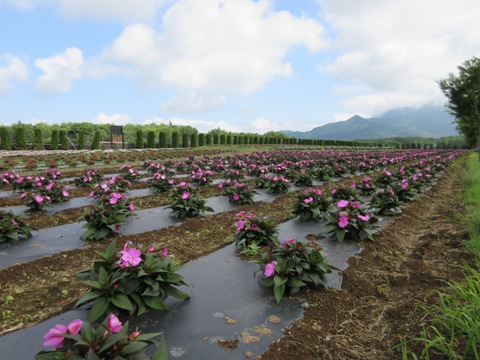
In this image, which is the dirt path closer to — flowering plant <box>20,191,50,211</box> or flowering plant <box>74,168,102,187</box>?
flowering plant <box>20,191,50,211</box>

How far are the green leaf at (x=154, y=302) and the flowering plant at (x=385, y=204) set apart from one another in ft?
12.4

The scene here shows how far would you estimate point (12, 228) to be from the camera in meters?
3.69

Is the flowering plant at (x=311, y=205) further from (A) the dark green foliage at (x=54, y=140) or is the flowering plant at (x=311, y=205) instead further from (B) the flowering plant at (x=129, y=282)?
(A) the dark green foliage at (x=54, y=140)

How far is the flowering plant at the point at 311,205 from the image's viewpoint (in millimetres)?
4602

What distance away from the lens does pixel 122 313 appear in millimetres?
2117

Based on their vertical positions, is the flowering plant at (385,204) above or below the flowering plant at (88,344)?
below

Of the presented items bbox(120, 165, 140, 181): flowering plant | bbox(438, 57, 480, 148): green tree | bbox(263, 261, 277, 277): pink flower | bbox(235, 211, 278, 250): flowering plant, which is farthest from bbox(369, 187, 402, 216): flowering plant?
bbox(438, 57, 480, 148): green tree

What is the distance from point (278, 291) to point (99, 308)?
45.5 inches

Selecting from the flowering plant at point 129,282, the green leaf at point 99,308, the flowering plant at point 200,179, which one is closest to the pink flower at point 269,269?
the flowering plant at point 129,282

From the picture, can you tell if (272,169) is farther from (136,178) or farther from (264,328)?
(264,328)

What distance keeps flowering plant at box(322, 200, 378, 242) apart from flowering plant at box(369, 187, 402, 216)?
4.39ft

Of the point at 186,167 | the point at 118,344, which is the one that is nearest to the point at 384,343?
the point at 118,344

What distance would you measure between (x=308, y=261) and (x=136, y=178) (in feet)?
22.9

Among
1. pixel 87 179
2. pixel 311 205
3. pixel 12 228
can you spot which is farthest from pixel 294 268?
pixel 87 179
